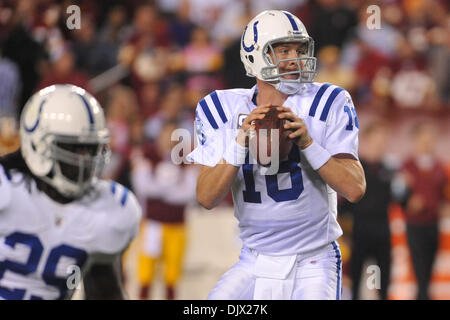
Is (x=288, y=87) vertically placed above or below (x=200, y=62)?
above

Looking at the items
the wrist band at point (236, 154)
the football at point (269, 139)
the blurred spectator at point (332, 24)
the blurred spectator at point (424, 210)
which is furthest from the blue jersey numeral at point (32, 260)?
the blurred spectator at point (332, 24)

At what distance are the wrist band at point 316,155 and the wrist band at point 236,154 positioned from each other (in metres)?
0.23

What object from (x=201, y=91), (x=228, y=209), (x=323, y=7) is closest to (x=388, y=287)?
(x=228, y=209)

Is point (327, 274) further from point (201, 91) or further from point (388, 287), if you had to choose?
point (201, 91)

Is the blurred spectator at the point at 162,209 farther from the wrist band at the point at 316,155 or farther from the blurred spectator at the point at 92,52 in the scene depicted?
the wrist band at the point at 316,155

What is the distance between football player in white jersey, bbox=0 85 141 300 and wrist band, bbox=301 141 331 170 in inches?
26.1

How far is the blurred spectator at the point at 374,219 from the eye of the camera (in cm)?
618

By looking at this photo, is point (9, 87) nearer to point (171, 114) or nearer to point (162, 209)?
point (171, 114)

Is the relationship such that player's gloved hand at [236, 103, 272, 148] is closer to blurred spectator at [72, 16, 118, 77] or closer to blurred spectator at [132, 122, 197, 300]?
blurred spectator at [132, 122, 197, 300]

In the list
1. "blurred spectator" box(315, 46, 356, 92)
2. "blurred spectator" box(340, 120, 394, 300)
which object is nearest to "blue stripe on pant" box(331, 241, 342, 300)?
"blurred spectator" box(340, 120, 394, 300)

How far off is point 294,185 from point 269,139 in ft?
0.85

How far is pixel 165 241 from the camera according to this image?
22.1 ft

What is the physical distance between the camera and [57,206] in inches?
112

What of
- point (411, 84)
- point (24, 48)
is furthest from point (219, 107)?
point (411, 84)
